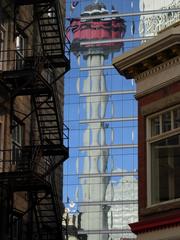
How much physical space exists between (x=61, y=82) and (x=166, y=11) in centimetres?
6689

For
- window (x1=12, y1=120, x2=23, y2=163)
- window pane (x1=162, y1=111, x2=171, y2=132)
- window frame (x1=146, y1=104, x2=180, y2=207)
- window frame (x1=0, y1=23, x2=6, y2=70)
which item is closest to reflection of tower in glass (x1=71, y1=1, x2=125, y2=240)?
window (x1=12, y1=120, x2=23, y2=163)

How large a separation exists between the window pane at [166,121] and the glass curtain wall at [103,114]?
233ft

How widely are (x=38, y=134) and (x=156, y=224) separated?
9.89m

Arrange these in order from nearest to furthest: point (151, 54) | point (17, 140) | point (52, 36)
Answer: point (151, 54), point (17, 140), point (52, 36)

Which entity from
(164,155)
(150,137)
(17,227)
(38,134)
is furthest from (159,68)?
(17,227)

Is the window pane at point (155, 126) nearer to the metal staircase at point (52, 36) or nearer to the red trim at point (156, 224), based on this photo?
the red trim at point (156, 224)

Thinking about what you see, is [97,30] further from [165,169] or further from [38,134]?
[165,169]

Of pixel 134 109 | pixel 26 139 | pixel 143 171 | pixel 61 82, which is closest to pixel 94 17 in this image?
pixel 134 109

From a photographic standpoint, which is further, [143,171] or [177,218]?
[143,171]

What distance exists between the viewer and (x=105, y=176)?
3723 inches

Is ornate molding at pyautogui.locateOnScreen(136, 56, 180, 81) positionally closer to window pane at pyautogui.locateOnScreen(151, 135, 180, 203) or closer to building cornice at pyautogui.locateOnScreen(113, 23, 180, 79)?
building cornice at pyautogui.locateOnScreen(113, 23, 180, 79)

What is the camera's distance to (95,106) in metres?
97.2

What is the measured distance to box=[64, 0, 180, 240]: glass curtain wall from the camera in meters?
93.9

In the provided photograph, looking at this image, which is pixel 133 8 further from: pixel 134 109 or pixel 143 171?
pixel 143 171
